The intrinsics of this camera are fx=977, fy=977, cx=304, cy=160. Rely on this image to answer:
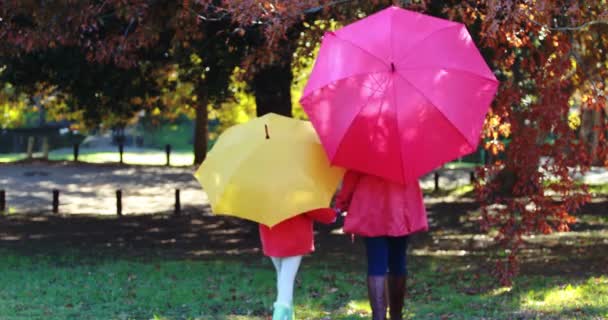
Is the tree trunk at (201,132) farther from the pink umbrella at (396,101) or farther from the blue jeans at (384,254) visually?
the pink umbrella at (396,101)

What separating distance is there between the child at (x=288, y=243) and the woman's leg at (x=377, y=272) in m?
0.40

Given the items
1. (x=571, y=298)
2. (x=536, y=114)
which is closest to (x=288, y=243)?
(x=571, y=298)

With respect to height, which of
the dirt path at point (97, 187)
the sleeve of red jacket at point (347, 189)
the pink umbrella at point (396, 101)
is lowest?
the dirt path at point (97, 187)

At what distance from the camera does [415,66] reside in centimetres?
640

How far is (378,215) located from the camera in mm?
6535

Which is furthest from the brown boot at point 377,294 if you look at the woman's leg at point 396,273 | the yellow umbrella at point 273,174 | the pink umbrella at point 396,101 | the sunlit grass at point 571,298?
the sunlit grass at point 571,298

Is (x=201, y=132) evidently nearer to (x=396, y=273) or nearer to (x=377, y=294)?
(x=396, y=273)

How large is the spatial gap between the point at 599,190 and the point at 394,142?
67.2 feet

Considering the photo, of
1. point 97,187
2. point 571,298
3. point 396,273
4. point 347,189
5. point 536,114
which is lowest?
point 97,187

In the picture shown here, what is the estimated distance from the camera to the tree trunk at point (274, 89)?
15.2 meters

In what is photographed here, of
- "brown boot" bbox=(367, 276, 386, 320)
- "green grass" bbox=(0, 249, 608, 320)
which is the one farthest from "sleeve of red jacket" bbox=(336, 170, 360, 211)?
"green grass" bbox=(0, 249, 608, 320)

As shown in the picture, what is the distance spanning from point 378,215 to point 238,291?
4135 mm

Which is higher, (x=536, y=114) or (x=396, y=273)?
(x=536, y=114)

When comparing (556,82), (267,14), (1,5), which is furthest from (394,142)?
(1,5)
